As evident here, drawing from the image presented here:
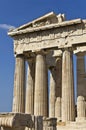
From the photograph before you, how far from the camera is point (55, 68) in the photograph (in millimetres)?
46094

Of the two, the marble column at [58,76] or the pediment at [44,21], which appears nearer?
the pediment at [44,21]

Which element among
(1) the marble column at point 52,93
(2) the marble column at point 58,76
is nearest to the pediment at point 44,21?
(2) the marble column at point 58,76

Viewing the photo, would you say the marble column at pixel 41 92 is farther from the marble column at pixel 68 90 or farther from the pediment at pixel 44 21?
the pediment at pixel 44 21

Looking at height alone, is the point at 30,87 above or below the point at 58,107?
above

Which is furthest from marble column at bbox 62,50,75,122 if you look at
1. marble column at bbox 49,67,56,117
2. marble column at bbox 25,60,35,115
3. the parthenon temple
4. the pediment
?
marble column at bbox 49,67,56,117

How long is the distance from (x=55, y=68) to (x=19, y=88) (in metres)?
6.94

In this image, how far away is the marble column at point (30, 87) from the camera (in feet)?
142

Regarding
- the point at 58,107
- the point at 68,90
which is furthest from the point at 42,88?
the point at 58,107

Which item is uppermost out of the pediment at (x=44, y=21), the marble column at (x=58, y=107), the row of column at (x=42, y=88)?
the pediment at (x=44, y=21)

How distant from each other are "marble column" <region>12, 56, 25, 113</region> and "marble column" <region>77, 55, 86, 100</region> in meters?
6.88

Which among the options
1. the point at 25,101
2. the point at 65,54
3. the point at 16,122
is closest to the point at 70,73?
the point at 65,54

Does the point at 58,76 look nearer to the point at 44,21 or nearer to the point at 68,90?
the point at 68,90

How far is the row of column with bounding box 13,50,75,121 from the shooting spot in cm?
3750

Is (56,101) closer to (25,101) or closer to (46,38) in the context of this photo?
(25,101)
